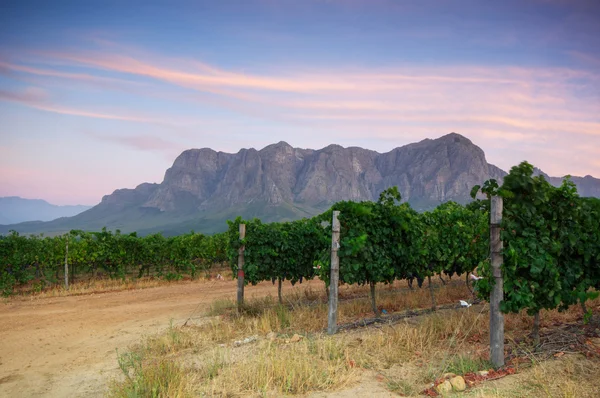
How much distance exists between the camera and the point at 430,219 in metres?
12.6

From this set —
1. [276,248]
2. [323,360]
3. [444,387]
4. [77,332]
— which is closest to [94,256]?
[77,332]

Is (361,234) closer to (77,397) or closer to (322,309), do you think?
(322,309)

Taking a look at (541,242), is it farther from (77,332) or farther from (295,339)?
(77,332)

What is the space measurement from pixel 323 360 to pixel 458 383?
Result: 2.14 m

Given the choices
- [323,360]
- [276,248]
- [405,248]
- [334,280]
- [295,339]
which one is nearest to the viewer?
[323,360]

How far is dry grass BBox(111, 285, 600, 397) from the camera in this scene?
222 inches

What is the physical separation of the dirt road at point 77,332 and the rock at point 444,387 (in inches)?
202

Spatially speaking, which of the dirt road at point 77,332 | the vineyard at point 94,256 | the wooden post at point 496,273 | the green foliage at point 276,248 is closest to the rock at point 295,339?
the dirt road at point 77,332

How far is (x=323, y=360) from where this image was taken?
6723 mm

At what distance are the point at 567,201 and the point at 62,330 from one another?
12233mm

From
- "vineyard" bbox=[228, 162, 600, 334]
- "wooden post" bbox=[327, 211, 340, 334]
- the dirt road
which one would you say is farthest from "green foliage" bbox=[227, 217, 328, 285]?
the dirt road

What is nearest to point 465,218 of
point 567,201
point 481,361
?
point 567,201

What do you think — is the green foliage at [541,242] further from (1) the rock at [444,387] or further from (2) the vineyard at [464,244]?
(1) the rock at [444,387]

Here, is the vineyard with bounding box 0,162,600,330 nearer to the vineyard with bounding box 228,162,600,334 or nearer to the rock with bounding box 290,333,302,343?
the vineyard with bounding box 228,162,600,334
